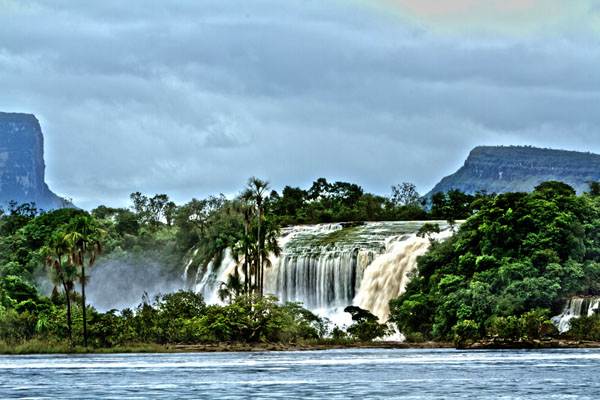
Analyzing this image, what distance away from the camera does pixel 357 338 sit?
86062 millimetres

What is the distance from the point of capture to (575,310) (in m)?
75.4

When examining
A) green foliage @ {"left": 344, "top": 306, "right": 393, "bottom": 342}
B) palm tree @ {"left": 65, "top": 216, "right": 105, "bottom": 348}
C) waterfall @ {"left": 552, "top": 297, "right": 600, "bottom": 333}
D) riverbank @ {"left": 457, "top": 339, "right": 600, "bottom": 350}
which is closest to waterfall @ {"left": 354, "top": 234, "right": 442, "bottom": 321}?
green foliage @ {"left": 344, "top": 306, "right": 393, "bottom": 342}

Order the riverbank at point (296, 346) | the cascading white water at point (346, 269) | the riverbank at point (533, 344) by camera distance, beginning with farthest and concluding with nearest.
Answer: the cascading white water at point (346, 269) → the riverbank at point (296, 346) → the riverbank at point (533, 344)

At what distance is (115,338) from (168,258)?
5490cm

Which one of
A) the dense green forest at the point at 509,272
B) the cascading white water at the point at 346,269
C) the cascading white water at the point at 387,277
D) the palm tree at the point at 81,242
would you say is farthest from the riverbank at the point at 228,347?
the cascading white water at the point at 346,269

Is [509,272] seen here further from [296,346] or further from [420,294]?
[296,346]

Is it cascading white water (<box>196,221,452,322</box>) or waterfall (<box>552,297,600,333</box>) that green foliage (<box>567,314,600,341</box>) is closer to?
waterfall (<box>552,297,600,333</box>)

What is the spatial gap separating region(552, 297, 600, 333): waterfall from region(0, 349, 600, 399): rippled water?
7.96 m

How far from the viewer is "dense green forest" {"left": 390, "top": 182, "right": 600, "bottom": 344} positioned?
76938mm

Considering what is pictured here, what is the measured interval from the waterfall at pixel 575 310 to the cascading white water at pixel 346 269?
67.5 ft

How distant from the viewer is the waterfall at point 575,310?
7431cm

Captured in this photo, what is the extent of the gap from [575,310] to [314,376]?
34.0 m

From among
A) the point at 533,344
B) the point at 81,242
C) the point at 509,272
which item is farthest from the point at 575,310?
the point at 81,242

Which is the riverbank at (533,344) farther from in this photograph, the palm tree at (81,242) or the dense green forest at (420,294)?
the palm tree at (81,242)
